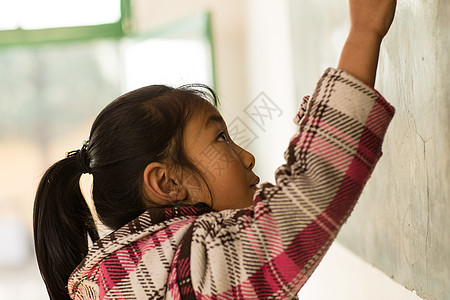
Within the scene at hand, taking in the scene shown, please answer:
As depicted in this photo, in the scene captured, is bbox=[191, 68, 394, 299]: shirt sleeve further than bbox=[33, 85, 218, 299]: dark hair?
No

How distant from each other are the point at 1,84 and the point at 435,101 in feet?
10.9

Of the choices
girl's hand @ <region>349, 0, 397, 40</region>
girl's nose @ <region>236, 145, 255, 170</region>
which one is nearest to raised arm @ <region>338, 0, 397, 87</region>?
girl's hand @ <region>349, 0, 397, 40</region>

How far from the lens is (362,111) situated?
27.2 inches

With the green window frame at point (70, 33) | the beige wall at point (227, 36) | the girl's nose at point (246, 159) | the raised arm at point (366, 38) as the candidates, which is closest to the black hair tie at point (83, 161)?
the girl's nose at point (246, 159)

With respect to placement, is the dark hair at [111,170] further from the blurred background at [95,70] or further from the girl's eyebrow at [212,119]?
the blurred background at [95,70]

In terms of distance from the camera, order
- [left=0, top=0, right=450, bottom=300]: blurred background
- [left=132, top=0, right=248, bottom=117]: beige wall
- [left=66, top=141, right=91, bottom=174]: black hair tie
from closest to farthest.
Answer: [left=66, top=141, right=91, bottom=174]: black hair tie
[left=0, top=0, right=450, bottom=300]: blurred background
[left=132, top=0, right=248, bottom=117]: beige wall

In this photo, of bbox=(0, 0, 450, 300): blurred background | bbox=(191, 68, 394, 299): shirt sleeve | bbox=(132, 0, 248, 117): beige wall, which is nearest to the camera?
bbox=(191, 68, 394, 299): shirt sleeve

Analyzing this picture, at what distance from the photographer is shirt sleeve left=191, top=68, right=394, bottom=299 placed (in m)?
0.69

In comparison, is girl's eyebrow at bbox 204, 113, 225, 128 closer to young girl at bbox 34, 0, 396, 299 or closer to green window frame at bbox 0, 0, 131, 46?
young girl at bbox 34, 0, 396, 299

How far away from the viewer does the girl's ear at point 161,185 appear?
86cm

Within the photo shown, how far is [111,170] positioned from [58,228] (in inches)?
6.1

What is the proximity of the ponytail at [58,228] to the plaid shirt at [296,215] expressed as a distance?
0.25m

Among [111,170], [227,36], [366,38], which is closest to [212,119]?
[111,170]

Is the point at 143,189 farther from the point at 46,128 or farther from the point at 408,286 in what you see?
the point at 46,128
